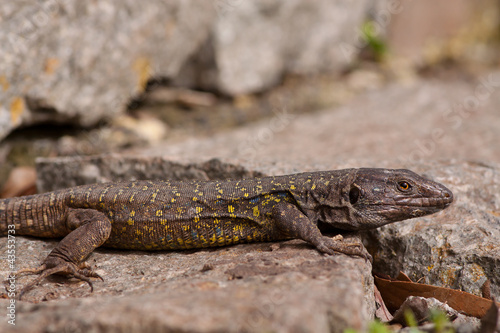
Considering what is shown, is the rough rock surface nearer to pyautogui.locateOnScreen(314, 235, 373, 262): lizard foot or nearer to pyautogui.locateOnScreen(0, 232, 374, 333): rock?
pyautogui.locateOnScreen(0, 232, 374, 333): rock

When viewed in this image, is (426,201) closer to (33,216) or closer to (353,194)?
(353,194)

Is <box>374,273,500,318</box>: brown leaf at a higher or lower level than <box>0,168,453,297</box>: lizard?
lower

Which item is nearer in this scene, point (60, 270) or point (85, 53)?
point (60, 270)

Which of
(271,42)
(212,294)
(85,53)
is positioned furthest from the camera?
(271,42)

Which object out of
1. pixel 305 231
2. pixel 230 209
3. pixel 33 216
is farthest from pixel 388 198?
pixel 33 216

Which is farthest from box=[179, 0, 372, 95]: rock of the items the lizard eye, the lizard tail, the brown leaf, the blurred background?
the brown leaf

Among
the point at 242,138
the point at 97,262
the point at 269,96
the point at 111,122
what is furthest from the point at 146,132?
the point at 97,262

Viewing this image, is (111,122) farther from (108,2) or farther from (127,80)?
(108,2)
